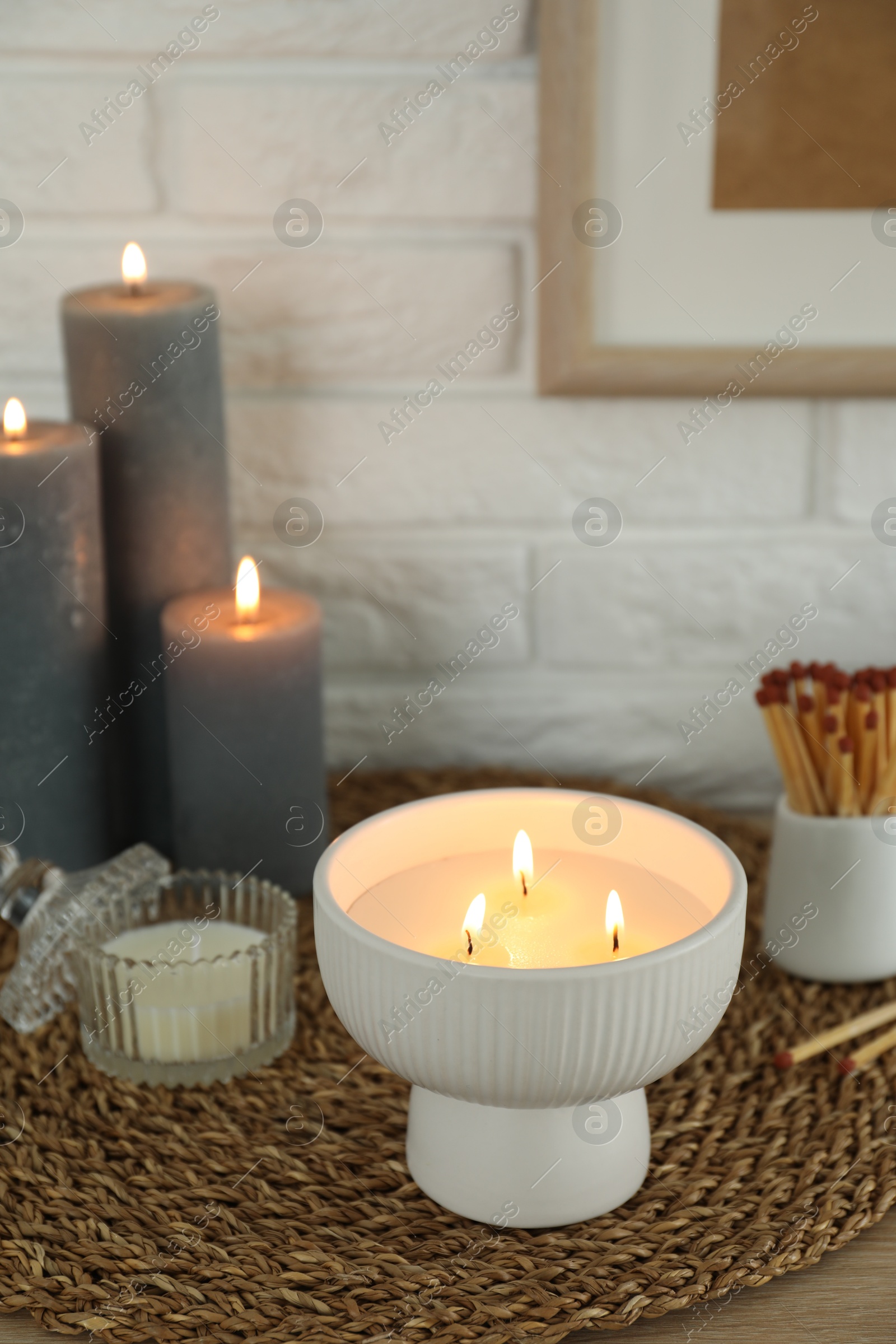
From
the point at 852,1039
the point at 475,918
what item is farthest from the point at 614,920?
the point at 852,1039

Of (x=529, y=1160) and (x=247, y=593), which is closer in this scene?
(x=529, y=1160)

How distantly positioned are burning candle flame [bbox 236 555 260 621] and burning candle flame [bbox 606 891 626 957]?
0.23 metres

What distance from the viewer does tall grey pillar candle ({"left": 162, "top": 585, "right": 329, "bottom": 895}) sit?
56cm

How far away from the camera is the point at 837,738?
1.73ft

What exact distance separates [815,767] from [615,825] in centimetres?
12

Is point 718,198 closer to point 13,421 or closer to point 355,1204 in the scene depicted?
point 13,421

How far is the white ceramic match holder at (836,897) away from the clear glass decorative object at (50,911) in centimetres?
25

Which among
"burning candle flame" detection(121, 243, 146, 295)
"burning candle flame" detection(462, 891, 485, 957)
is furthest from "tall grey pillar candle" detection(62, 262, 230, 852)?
"burning candle flame" detection(462, 891, 485, 957)

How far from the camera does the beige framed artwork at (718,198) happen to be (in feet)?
1.90

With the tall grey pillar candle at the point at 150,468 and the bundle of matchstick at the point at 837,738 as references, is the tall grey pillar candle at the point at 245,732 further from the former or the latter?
the bundle of matchstick at the point at 837,738

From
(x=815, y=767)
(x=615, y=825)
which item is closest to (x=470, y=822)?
(x=615, y=825)

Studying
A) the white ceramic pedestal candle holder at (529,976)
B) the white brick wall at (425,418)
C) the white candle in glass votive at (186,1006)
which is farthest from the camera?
the white brick wall at (425,418)

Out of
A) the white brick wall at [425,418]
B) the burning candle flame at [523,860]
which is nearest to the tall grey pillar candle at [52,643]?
the white brick wall at [425,418]

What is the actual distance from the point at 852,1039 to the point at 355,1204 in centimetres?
20
